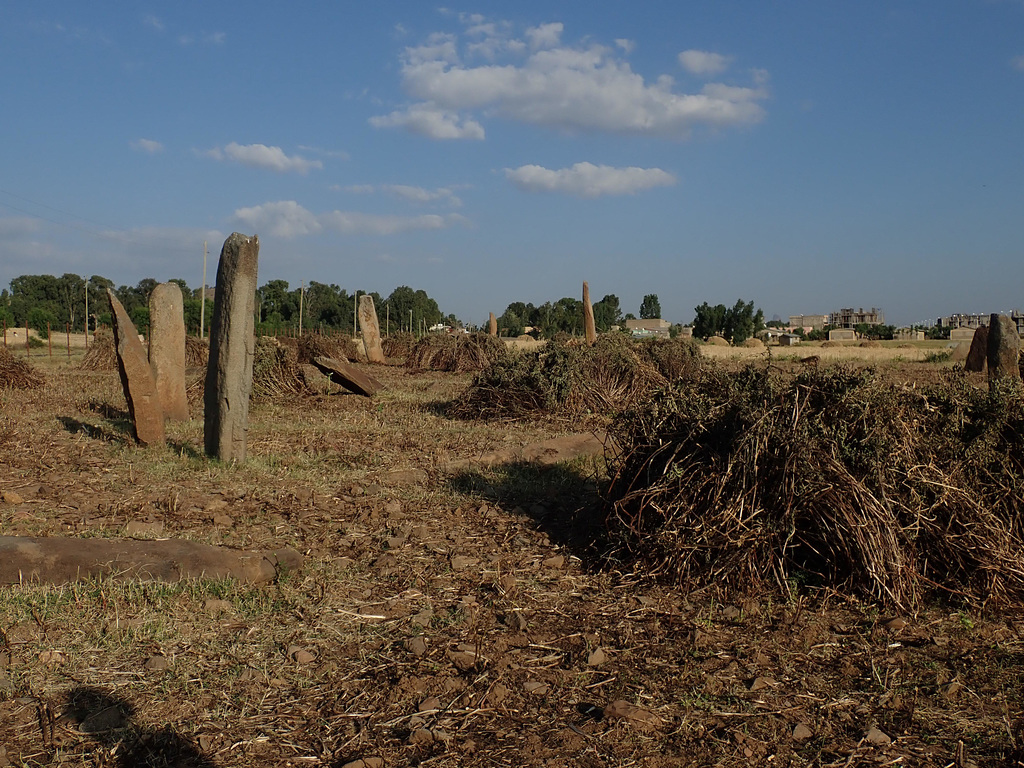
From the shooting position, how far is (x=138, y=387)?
8.37 meters

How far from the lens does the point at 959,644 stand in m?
3.75

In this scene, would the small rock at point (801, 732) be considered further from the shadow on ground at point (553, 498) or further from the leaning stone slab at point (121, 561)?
the leaning stone slab at point (121, 561)

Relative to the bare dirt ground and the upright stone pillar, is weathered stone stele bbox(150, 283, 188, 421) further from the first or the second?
the upright stone pillar

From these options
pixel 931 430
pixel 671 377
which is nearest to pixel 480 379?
pixel 671 377

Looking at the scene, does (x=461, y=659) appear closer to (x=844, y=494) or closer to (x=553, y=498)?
(x=844, y=494)

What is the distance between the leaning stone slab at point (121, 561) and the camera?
4.38m

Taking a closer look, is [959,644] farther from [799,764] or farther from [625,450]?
[625,450]

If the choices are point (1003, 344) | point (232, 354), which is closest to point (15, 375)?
point (232, 354)

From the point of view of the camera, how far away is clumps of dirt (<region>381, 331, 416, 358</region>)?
25172mm

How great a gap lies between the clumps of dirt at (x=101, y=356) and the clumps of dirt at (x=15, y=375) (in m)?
5.81

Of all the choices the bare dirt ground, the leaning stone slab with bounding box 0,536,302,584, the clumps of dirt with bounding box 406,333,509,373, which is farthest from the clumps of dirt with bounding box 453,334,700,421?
the clumps of dirt with bounding box 406,333,509,373

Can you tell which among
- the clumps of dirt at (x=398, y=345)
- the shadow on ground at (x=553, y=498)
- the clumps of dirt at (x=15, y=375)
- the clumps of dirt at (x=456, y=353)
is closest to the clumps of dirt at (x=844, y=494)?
the shadow on ground at (x=553, y=498)

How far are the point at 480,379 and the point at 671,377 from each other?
3798 millimetres

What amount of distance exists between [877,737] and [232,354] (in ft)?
21.1
